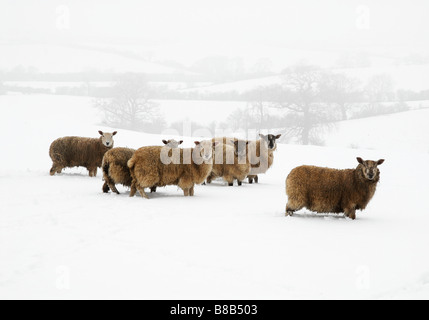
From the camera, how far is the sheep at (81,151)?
15.4 meters

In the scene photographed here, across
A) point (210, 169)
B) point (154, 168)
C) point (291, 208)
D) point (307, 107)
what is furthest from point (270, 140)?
point (307, 107)

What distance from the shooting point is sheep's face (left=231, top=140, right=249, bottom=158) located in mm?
14688

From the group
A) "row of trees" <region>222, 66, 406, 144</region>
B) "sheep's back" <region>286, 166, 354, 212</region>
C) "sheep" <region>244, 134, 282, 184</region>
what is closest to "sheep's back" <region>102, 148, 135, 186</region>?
"sheep's back" <region>286, 166, 354, 212</region>

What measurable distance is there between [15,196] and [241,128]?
3474 centimetres

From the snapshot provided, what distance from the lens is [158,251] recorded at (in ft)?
20.9

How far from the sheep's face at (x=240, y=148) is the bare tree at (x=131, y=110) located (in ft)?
99.1

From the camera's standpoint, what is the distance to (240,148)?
14.9 m

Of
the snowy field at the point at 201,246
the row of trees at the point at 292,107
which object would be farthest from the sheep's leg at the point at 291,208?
the row of trees at the point at 292,107

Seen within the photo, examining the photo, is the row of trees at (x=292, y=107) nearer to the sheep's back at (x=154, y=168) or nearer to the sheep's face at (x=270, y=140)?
the sheep's face at (x=270, y=140)

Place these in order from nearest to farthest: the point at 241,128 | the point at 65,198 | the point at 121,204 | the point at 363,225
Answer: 1. the point at 363,225
2. the point at 121,204
3. the point at 65,198
4. the point at 241,128

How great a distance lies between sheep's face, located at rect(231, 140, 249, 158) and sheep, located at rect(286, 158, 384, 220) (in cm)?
569

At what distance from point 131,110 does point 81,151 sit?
34.9 metres

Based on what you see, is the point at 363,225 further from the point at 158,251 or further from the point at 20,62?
the point at 20,62

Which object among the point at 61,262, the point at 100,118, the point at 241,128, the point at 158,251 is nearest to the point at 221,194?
the point at 158,251
